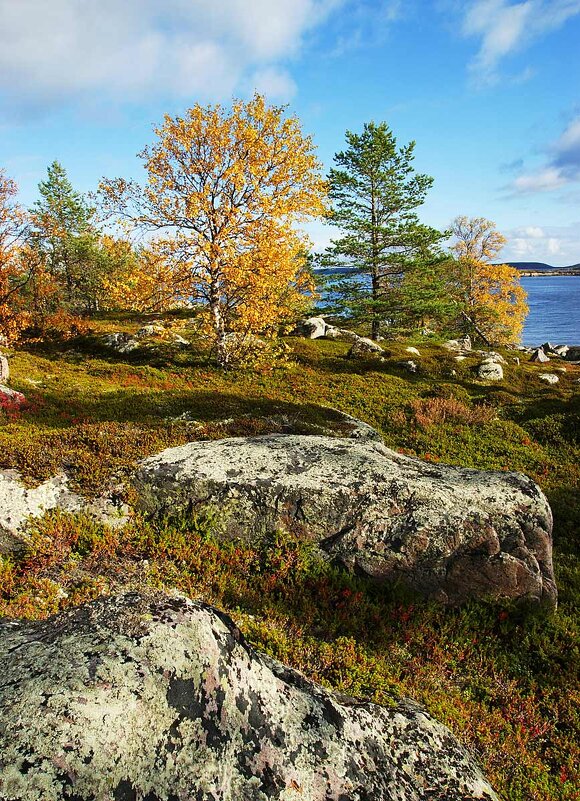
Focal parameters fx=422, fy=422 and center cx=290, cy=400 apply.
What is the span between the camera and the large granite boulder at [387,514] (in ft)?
25.3

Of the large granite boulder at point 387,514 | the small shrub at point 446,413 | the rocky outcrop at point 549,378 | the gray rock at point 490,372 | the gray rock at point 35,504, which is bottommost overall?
the rocky outcrop at point 549,378

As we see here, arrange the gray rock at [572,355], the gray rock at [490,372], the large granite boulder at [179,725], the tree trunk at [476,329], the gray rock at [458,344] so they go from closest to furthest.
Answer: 1. the large granite boulder at [179,725]
2. the gray rock at [490,372]
3. the gray rock at [458,344]
4. the tree trunk at [476,329]
5. the gray rock at [572,355]

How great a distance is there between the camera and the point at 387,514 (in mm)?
8039

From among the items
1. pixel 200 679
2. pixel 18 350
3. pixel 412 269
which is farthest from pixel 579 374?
pixel 18 350

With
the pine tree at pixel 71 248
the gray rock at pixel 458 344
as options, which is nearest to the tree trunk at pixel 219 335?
the pine tree at pixel 71 248

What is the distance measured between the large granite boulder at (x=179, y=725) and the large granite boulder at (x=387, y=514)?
3340 mm

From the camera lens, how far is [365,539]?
789 cm

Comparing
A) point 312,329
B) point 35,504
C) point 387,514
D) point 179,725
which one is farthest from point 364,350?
point 179,725

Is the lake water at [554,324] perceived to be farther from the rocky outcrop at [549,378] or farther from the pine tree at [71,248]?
the pine tree at [71,248]

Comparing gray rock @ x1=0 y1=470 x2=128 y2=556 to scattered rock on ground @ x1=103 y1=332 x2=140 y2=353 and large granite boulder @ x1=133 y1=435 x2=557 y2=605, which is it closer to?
large granite boulder @ x1=133 y1=435 x2=557 y2=605

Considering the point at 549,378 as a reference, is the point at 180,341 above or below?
above

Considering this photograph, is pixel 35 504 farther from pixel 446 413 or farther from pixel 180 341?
pixel 180 341

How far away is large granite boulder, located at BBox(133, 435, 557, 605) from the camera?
7.71 metres

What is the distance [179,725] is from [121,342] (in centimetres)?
2890
